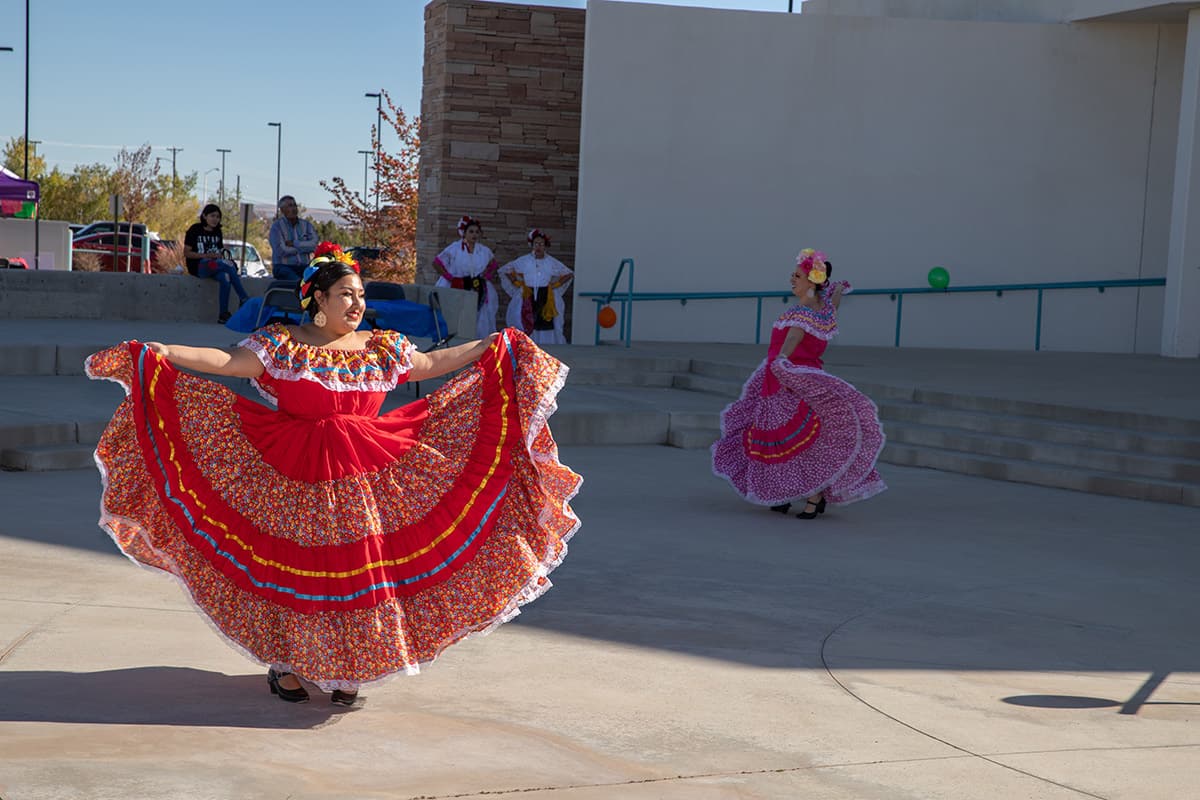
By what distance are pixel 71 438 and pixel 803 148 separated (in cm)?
1145

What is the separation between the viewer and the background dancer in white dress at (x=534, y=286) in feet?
56.5

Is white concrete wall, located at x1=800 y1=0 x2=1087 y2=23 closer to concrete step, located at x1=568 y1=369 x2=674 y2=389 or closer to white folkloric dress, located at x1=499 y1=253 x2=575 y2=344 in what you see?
white folkloric dress, located at x1=499 y1=253 x2=575 y2=344

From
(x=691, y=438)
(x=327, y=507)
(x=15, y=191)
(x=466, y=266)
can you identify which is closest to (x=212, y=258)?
(x=466, y=266)

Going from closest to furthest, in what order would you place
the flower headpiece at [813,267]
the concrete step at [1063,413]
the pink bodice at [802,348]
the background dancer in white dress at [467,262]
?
the flower headpiece at [813,267] < the pink bodice at [802,348] < the concrete step at [1063,413] < the background dancer in white dress at [467,262]

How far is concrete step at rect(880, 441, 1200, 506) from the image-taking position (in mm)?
10289

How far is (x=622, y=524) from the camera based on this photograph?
28.2 ft

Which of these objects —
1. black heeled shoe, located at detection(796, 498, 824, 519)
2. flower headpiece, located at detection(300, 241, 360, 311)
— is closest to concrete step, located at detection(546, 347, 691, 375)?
black heeled shoe, located at detection(796, 498, 824, 519)

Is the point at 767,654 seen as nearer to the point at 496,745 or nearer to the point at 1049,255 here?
the point at 496,745

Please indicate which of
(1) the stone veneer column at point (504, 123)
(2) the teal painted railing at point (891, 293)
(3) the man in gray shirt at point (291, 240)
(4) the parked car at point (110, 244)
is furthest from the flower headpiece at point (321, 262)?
(4) the parked car at point (110, 244)

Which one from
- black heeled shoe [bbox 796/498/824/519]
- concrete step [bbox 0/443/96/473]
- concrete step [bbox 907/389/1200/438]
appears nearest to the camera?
black heeled shoe [bbox 796/498/824/519]

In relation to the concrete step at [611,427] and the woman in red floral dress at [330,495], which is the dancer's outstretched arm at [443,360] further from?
the concrete step at [611,427]

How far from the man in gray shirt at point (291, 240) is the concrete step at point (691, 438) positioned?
5.52 m

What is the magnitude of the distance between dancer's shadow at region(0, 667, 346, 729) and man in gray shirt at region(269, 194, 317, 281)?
11294 mm

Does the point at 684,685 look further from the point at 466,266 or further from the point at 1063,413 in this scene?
the point at 466,266
